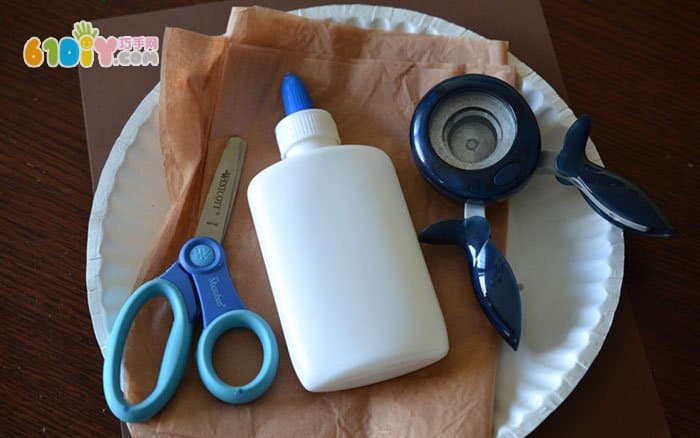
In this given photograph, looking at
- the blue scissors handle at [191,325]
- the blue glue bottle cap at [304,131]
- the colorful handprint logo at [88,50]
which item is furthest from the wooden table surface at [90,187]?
the blue glue bottle cap at [304,131]

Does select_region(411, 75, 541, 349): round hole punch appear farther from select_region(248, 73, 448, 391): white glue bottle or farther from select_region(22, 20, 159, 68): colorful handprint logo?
select_region(22, 20, 159, 68): colorful handprint logo

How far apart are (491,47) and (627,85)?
15 centimetres

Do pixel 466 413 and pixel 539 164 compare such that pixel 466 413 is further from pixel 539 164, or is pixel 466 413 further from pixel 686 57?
pixel 686 57

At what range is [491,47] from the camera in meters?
0.62

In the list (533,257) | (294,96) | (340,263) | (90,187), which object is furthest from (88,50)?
(533,257)

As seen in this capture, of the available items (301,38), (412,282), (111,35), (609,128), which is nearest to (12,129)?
(111,35)

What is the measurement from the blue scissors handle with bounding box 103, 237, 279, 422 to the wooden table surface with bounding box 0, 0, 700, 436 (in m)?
0.11

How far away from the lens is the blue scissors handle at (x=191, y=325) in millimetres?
499

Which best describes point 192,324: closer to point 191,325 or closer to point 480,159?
point 191,325

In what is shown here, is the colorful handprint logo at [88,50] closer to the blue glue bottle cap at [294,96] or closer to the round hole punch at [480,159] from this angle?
the blue glue bottle cap at [294,96]

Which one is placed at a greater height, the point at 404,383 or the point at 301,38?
the point at 301,38

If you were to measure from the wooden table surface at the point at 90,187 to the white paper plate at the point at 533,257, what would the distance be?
0.22 ft

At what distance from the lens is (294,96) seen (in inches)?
22.6

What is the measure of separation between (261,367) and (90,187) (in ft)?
0.83
